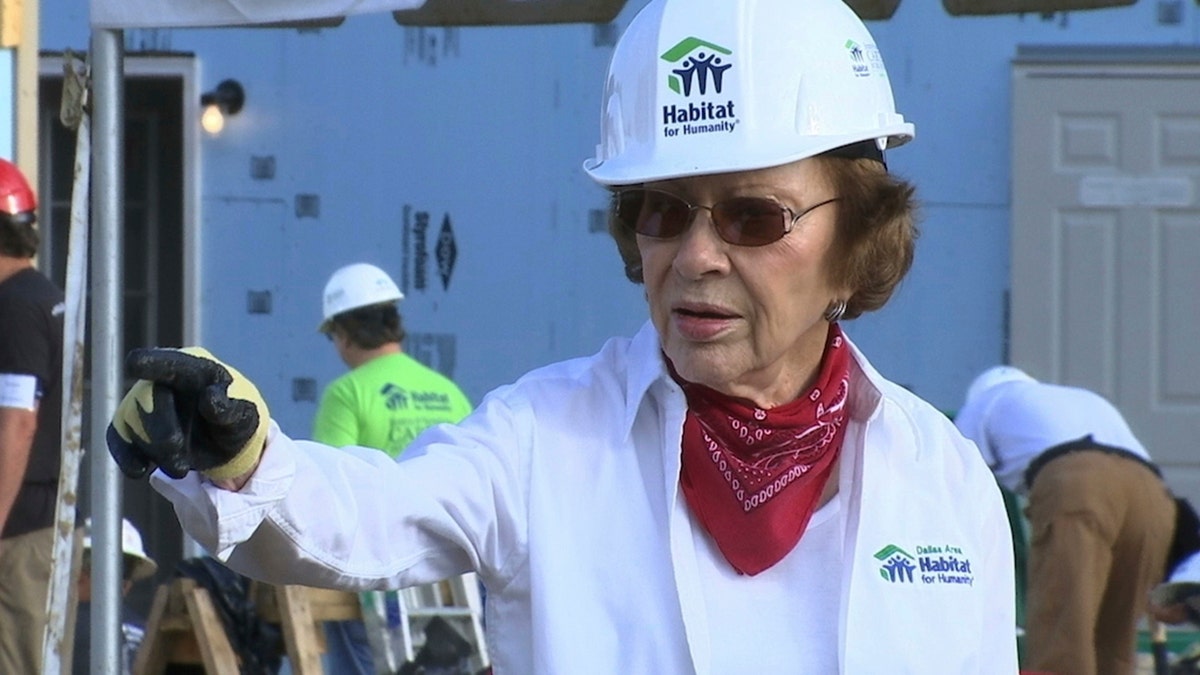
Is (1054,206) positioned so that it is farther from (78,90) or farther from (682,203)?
(682,203)

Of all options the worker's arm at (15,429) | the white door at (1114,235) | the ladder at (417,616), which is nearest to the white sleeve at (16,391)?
the worker's arm at (15,429)

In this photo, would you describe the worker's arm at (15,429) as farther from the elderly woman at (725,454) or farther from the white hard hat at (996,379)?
the elderly woman at (725,454)

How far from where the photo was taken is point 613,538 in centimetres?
207

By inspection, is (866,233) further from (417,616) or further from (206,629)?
(417,616)

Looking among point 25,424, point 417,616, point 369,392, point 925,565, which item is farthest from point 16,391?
point 925,565

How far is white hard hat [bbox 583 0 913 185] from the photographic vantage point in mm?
2162

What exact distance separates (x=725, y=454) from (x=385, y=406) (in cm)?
451

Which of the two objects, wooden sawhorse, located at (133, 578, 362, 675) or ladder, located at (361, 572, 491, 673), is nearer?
wooden sawhorse, located at (133, 578, 362, 675)

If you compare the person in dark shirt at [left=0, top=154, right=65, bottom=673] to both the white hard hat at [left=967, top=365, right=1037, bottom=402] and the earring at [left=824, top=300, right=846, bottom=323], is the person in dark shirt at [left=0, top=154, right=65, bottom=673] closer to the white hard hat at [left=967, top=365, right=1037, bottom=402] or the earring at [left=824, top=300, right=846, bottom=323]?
the white hard hat at [left=967, top=365, right=1037, bottom=402]

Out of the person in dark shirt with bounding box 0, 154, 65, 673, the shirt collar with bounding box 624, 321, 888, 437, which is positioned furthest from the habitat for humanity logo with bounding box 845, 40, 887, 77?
the person in dark shirt with bounding box 0, 154, 65, 673

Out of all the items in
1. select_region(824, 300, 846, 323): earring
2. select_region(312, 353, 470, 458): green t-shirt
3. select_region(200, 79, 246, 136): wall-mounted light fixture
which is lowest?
Result: select_region(312, 353, 470, 458): green t-shirt

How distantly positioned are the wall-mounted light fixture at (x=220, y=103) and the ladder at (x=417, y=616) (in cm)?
218

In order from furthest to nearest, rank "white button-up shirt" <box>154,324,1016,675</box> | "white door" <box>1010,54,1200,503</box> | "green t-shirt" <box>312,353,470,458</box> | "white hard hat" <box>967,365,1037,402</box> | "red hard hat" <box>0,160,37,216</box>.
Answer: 1. "white door" <box>1010,54,1200,503</box>
2. "green t-shirt" <box>312,353,470,458</box>
3. "white hard hat" <box>967,365,1037,402</box>
4. "red hard hat" <box>0,160,37,216</box>
5. "white button-up shirt" <box>154,324,1016,675</box>

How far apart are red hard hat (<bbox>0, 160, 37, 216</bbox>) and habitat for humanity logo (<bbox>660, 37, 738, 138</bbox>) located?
316cm
